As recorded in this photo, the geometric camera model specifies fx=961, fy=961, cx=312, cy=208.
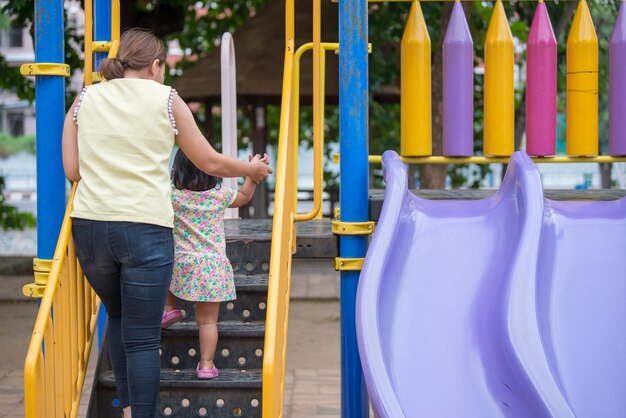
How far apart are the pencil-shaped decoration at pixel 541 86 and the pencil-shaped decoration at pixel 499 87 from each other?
9cm

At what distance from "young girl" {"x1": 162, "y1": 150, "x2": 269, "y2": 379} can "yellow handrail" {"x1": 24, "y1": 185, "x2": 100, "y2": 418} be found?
369 millimetres

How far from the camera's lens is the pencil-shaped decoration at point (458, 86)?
13.0 feet

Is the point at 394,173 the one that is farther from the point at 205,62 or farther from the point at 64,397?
the point at 205,62

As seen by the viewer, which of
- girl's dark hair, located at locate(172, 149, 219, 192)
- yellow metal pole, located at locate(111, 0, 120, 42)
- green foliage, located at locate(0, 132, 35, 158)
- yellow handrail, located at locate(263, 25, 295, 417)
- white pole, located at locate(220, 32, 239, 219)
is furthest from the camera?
green foliage, located at locate(0, 132, 35, 158)

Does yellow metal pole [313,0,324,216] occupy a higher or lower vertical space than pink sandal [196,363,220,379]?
higher

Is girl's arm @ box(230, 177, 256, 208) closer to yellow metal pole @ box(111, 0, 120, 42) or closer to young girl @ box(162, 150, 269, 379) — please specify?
young girl @ box(162, 150, 269, 379)

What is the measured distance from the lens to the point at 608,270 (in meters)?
3.36

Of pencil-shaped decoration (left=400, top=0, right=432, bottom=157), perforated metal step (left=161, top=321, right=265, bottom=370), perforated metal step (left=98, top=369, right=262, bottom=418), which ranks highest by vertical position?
pencil-shaped decoration (left=400, top=0, right=432, bottom=157)

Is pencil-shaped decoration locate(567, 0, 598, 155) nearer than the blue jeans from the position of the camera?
No

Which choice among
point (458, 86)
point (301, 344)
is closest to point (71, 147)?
point (458, 86)

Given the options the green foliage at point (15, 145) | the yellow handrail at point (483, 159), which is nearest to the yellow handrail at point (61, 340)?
the yellow handrail at point (483, 159)

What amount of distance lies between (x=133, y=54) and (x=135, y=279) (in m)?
0.70

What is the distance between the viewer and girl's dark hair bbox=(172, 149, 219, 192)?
358 cm

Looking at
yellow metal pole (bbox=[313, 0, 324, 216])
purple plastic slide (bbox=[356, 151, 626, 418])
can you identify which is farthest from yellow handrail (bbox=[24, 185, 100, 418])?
yellow metal pole (bbox=[313, 0, 324, 216])
